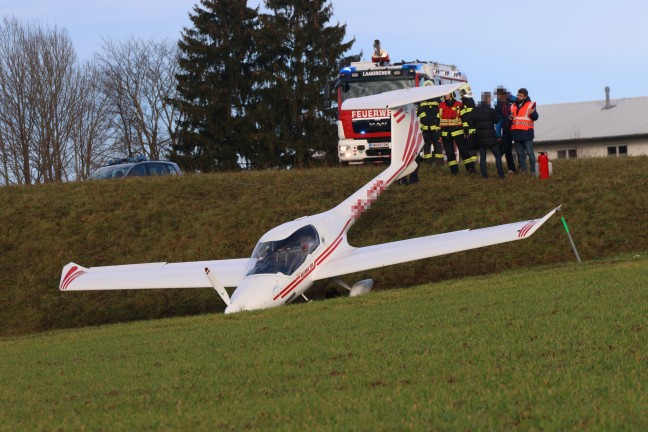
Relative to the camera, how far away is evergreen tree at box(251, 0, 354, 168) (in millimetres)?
58594

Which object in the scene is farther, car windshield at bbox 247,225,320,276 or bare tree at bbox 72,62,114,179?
bare tree at bbox 72,62,114,179

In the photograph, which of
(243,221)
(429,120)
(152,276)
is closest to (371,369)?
(152,276)

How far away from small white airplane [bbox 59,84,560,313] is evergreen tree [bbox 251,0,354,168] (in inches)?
1393

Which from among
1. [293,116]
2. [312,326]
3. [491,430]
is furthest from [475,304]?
[293,116]

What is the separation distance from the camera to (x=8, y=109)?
2329 inches

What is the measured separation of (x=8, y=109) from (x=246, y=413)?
2157 inches

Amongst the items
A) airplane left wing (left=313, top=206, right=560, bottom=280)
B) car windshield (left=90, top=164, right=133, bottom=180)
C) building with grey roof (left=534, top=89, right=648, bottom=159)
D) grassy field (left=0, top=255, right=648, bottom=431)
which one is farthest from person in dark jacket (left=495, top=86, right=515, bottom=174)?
building with grey roof (left=534, top=89, right=648, bottom=159)

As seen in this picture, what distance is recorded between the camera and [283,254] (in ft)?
62.0

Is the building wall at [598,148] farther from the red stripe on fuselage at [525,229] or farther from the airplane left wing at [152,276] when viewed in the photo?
the airplane left wing at [152,276]

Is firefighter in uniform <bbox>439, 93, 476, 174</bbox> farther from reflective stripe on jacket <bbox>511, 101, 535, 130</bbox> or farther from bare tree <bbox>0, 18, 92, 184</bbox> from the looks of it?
bare tree <bbox>0, 18, 92, 184</bbox>

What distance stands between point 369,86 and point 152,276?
14.3 m

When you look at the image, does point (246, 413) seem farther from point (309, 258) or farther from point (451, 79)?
point (451, 79)

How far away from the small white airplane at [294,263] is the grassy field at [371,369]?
1.92 meters

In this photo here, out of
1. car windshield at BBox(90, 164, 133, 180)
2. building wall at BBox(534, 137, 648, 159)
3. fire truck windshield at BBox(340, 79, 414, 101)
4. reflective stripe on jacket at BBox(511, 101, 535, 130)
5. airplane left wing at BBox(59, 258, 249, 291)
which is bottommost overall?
building wall at BBox(534, 137, 648, 159)
